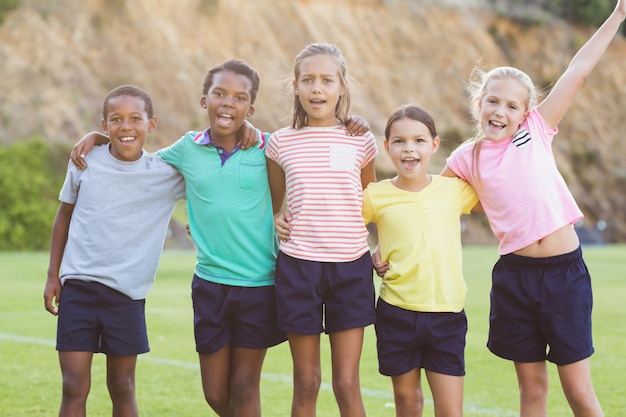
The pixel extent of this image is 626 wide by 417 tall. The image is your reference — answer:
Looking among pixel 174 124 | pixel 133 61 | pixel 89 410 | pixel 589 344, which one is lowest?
pixel 89 410

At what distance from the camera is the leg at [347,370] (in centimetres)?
525

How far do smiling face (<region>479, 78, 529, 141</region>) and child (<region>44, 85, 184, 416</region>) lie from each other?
184 centimetres

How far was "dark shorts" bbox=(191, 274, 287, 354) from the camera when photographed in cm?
553

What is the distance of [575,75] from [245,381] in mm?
2520

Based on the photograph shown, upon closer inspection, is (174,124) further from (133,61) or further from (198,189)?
(198,189)

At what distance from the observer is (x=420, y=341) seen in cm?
533

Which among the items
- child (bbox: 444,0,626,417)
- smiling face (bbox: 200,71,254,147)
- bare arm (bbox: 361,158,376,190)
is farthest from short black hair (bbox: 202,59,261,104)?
child (bbox: 444,0,626,417)

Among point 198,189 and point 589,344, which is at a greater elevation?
point 198,189

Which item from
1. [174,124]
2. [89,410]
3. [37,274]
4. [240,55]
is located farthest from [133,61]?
[89,410]

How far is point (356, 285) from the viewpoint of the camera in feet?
17.4

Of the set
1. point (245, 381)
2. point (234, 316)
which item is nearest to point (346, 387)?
point (245, 381)

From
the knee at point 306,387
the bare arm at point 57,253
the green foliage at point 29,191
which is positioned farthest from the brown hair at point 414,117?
the green foliage at point 29,191

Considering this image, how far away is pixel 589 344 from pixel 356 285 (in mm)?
1311

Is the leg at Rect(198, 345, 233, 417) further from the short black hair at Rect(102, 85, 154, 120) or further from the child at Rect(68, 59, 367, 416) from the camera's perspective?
the short black hair at Rect(102, 85, 154, 120)
